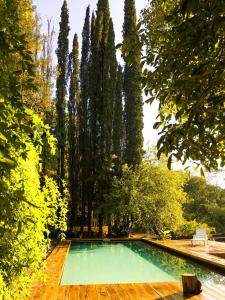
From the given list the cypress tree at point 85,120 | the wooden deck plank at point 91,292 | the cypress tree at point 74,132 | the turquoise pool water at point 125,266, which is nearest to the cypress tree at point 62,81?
the cypress tree at point 74,132

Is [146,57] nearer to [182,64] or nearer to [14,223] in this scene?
[182,64]

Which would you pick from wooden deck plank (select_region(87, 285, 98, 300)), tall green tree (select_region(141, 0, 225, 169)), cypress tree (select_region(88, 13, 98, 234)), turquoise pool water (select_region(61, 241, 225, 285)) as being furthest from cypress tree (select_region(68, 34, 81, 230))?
tall green tree (select_region(141, 0, 225, 169))

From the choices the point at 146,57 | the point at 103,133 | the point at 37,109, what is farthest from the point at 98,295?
the point at 103,133

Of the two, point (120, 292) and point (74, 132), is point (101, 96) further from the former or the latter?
point (120, 292)

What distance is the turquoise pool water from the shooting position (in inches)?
371

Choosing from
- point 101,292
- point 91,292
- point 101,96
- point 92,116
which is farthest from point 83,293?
point 101,96

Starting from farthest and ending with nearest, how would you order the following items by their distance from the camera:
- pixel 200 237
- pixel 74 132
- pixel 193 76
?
1. pixel 74 132
2. pixel 200 237
3. pixel 193 76

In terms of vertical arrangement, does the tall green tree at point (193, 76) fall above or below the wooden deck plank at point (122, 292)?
above

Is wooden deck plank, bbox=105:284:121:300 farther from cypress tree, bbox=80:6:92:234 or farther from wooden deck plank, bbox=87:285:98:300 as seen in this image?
cypress tree, bbox=80:6:92:234

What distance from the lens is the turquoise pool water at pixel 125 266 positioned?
941cm

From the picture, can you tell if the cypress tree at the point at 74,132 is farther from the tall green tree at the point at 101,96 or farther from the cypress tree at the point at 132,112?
the cypress tree at the point at 132,112

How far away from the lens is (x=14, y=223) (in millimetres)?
3605

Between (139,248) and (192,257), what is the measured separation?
4686 mm

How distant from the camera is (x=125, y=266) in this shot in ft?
37.3
